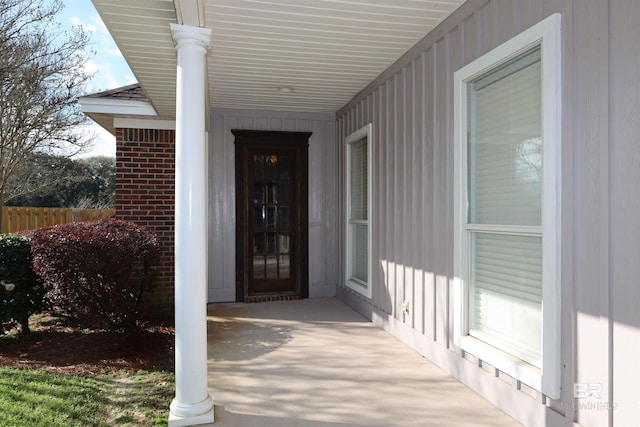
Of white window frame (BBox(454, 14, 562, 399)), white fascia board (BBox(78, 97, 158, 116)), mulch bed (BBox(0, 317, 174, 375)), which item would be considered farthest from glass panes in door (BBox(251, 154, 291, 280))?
white window frame (BBox(454, 14, 562, 399))

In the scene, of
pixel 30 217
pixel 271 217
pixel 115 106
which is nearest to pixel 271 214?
pixel 271 217

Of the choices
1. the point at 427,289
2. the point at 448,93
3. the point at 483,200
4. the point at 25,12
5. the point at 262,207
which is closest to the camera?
the point at 483,200

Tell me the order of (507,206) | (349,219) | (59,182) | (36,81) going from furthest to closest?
(59,182) < (36,81) < (349,219) < (507,206)

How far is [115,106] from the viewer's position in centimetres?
490

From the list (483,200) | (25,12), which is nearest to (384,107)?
(483,200)

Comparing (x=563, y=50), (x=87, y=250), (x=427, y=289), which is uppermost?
(x=563, y=50)

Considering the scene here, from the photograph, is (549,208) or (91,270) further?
(91,270)

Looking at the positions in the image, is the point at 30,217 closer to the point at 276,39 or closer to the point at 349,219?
the point at 349,219

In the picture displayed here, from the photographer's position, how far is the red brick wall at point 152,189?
5176 mm

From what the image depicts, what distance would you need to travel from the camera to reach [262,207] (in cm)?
607

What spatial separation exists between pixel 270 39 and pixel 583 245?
9.11ft

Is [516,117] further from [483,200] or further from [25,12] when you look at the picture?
[25,12]

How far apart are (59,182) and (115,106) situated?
7.42m
